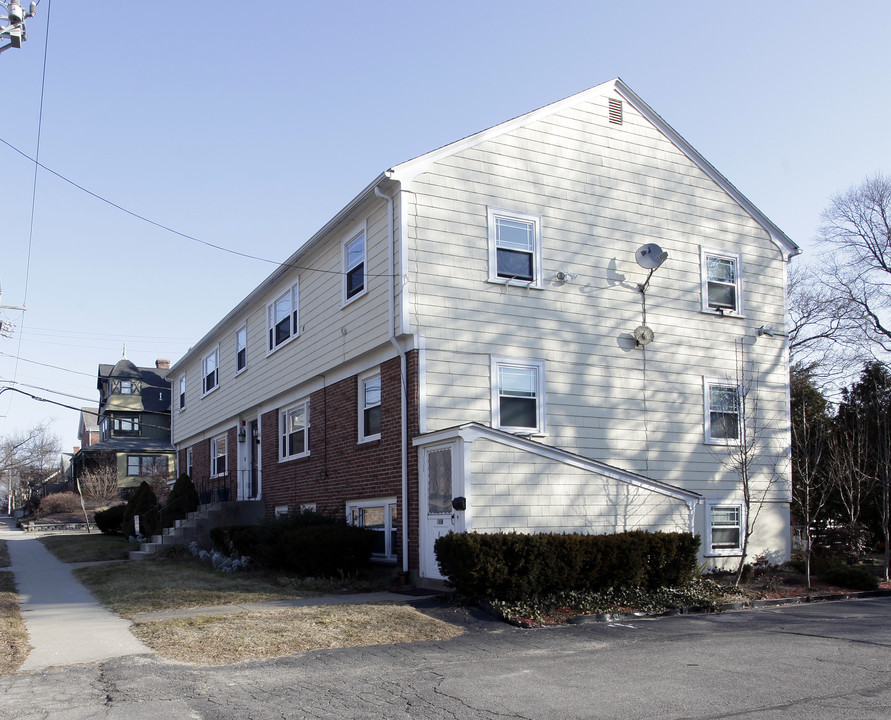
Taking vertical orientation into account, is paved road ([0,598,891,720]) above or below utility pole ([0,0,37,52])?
below

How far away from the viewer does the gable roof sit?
14672 millimetres

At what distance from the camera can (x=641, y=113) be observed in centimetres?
1753

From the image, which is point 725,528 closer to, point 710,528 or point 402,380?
point 710,528

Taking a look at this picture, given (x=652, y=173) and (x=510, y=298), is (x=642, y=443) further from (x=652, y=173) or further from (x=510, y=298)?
(x=652, y=173)

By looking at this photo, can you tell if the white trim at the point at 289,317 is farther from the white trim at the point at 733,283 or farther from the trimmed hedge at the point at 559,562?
the white trim at the point at 733,283

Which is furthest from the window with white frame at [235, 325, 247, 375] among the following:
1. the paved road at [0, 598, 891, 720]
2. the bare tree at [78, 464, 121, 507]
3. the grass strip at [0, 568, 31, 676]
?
the bare tree at [78, 464, 121, 507]

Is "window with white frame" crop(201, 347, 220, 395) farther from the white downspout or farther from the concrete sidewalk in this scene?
the white downspout

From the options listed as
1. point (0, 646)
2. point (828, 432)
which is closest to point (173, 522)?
point (0, 646)

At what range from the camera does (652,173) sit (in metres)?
17.4

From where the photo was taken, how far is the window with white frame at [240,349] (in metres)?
24.1

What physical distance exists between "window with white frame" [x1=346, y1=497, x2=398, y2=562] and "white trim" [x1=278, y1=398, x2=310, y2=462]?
304cm

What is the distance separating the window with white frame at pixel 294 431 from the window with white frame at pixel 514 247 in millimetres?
6492

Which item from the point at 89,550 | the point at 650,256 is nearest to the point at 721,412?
the point at 650,256

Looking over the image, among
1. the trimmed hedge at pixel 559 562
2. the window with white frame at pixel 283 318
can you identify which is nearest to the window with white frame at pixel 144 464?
the window with white frame at pixel 283 318
